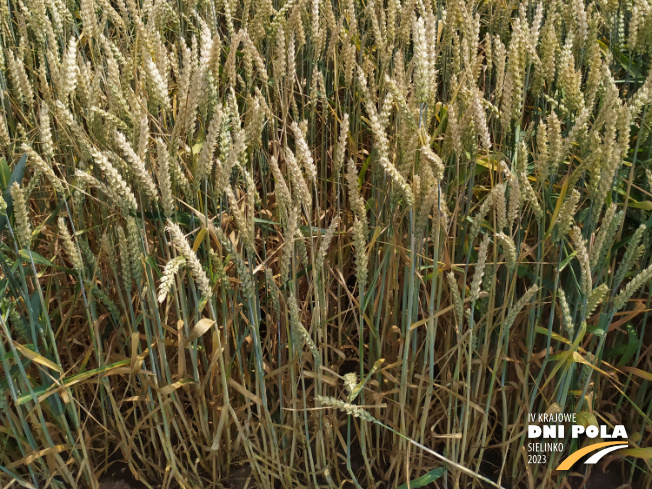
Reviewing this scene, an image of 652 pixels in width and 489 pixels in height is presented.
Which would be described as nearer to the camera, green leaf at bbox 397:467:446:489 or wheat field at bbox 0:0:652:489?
wheat field at bbox 0:0:652:489

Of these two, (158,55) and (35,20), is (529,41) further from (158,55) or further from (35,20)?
(35,20)

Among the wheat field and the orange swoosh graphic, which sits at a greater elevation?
the wheat field

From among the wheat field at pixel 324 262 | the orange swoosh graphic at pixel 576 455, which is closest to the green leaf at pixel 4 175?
the wheat field at pixel 324 262

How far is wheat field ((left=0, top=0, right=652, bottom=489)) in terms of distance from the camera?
99 centimetres

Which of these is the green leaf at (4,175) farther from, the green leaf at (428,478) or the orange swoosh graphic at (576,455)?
the orange swoosh graphic at (576,455)

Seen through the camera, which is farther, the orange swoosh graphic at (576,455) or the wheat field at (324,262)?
the orange swoosh graphic at (576,455)

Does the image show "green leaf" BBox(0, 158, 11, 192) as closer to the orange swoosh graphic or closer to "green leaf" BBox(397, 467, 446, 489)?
"green leaf" BBox(397, 467, 446, 489)

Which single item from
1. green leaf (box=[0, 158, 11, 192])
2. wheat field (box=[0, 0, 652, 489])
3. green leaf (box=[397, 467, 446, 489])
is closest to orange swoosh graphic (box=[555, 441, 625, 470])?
wheat field (box=[0, 0, 652, 489])

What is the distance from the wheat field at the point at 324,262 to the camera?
993 millimetres

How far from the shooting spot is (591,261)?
3.39 feet

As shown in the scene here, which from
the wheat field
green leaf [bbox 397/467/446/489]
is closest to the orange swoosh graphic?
the wheat field

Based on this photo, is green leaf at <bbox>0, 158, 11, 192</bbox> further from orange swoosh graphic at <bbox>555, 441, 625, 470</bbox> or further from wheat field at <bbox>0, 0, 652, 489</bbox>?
orange swoosh graphic at <bbox>555, 441, 625, 470</bbox>

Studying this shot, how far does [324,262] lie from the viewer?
1304 millimetres

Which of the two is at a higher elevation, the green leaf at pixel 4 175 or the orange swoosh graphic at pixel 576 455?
the green leaf at pixel 4 175
